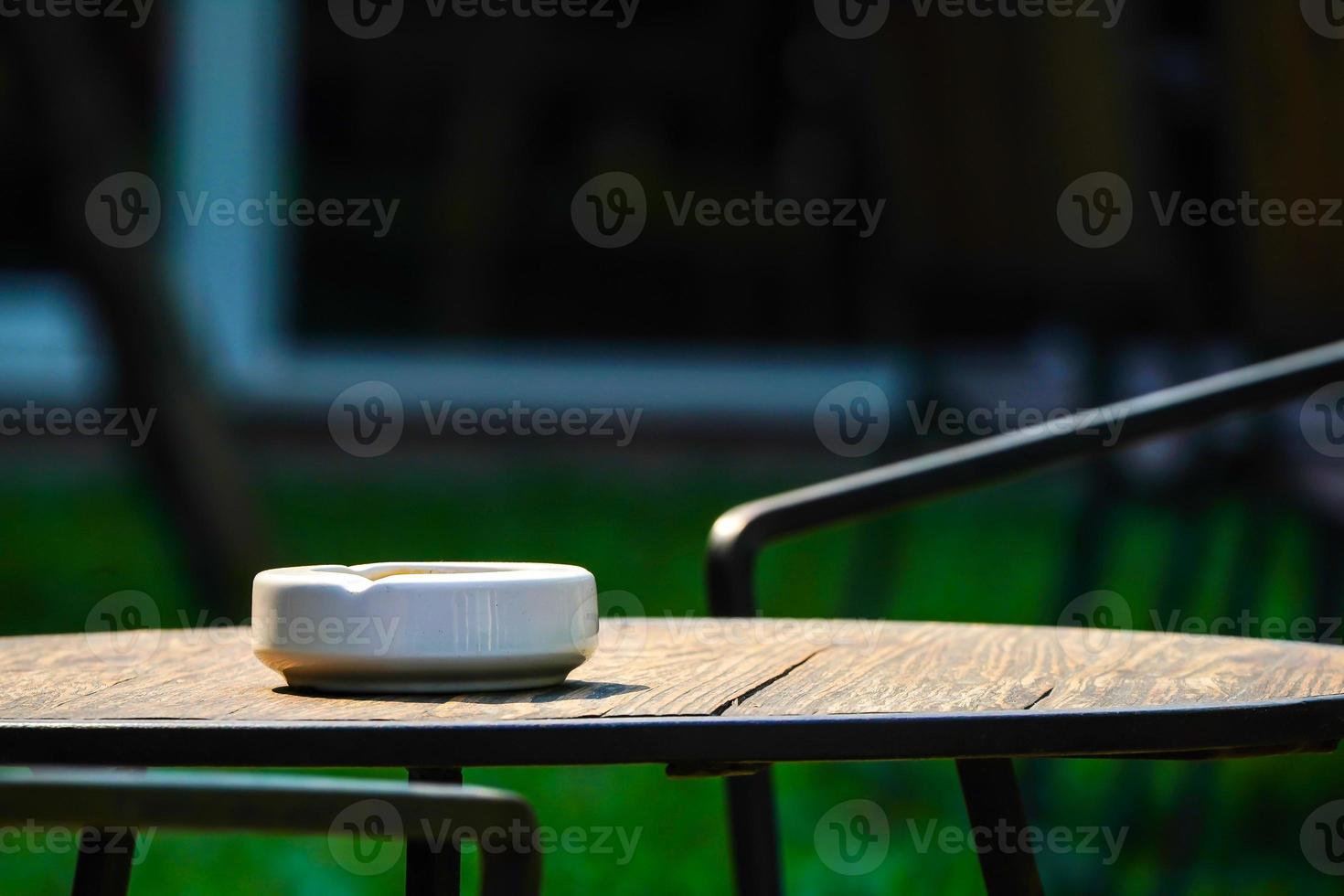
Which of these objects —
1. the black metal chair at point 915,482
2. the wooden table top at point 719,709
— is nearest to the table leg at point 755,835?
the black metal chair at point 915,482

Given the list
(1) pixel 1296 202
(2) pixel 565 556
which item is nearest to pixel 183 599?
(2) pixel 565 556

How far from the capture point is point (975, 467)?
1.24 meters

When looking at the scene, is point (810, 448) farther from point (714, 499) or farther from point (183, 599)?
point (183, 599)

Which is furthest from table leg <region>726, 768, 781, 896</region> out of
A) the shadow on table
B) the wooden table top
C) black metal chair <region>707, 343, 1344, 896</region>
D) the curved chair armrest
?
the shadow on table

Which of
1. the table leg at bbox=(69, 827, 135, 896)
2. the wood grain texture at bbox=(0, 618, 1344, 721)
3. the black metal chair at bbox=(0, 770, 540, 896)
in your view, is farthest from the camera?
the table leg at bbox=(69, 827, 135, 896)

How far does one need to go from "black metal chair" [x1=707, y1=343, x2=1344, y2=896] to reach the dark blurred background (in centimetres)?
65

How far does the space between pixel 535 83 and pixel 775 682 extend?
461 centimetres

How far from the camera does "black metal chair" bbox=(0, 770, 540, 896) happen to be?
53 centimetres

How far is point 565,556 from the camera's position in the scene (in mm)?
3484

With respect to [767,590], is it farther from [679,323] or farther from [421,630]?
[421,630]

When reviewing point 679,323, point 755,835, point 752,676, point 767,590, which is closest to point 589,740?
point 752,676

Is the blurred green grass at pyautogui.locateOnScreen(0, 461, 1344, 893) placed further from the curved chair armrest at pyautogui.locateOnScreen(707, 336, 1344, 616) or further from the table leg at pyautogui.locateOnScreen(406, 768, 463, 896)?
the curved chair armrest at pyautogui.locateOnScreen(707, 336, 1344, 616)

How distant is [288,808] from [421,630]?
157 mm

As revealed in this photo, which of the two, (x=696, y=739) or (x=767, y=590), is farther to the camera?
(x=767, y=590)
